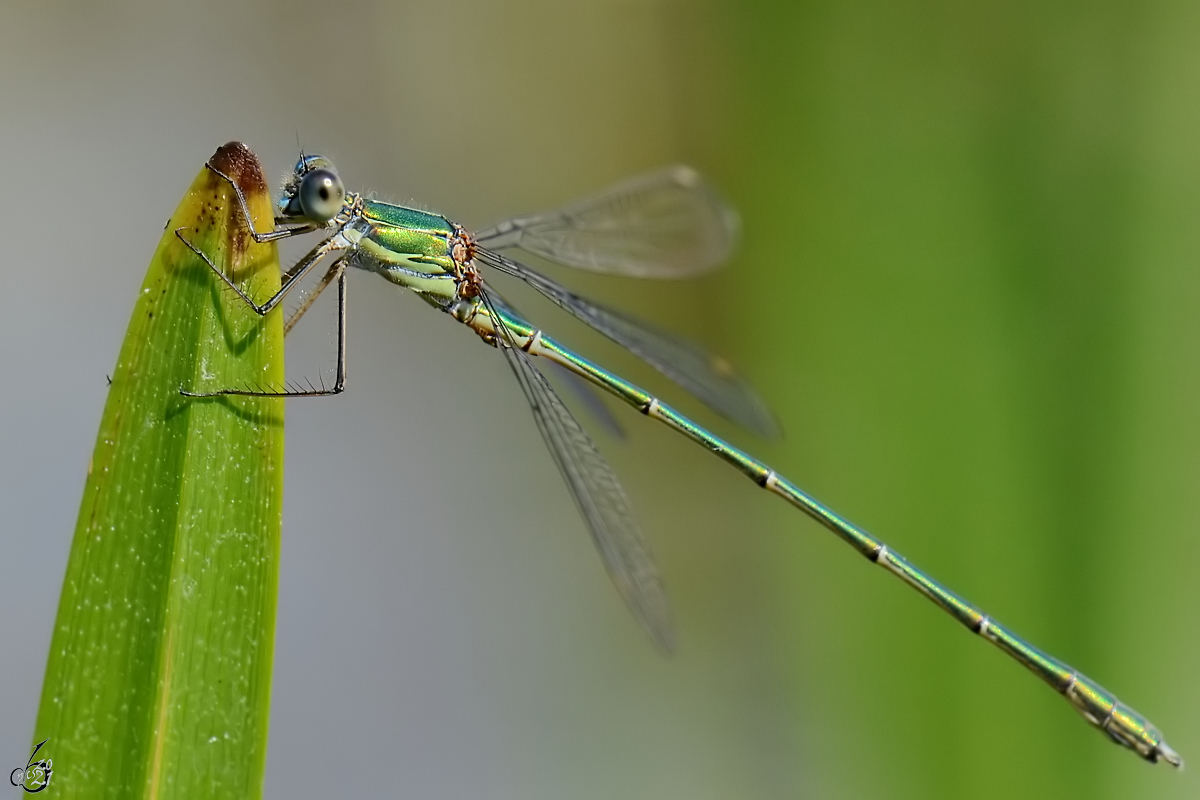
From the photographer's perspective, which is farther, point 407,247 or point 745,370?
point 745,370

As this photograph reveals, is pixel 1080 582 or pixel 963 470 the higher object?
pixel 963 470

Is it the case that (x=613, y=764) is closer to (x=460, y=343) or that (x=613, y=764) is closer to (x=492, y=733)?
(x=492, y=733)

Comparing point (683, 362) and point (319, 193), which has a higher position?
point (683, 362)

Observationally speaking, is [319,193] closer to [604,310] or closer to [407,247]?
[407,247]

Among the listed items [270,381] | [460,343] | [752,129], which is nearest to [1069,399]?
[752,129]

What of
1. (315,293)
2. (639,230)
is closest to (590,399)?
(639,230)

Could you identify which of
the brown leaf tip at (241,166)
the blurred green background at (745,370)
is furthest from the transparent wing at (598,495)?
the brown leaf tip at (241,166)
